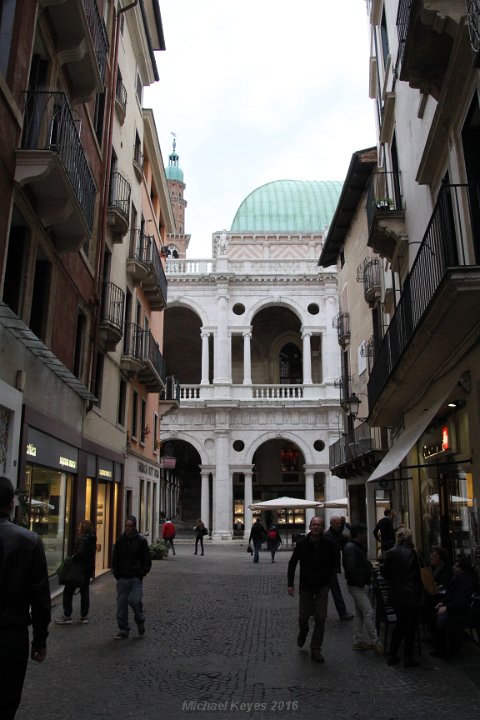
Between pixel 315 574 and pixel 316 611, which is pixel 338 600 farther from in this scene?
pixel 315 574

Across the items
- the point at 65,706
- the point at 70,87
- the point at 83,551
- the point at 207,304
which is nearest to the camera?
the point at 65,706

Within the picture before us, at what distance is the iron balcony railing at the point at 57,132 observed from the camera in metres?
9.85

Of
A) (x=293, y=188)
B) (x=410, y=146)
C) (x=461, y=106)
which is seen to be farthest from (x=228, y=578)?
(x=293, y=188)

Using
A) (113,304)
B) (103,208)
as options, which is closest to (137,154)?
(103,208)

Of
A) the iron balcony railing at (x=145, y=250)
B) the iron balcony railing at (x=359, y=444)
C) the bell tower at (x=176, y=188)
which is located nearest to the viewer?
the iron balcony railing at (x=359, y=444)

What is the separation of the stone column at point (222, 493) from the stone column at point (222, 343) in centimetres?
369

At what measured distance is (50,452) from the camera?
473 inches

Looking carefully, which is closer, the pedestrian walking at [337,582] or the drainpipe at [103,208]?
the pedestrian walking at [337,582]

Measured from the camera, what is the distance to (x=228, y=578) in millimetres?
18750

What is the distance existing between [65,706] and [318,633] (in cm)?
322

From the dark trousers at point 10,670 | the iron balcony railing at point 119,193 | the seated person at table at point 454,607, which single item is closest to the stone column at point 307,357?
the iron balcony railing at point 119,193

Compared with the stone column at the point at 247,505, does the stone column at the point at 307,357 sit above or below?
above

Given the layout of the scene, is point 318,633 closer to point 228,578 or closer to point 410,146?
point 410,146

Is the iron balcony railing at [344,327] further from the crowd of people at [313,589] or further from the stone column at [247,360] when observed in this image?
the crowd of people at [313,589]
